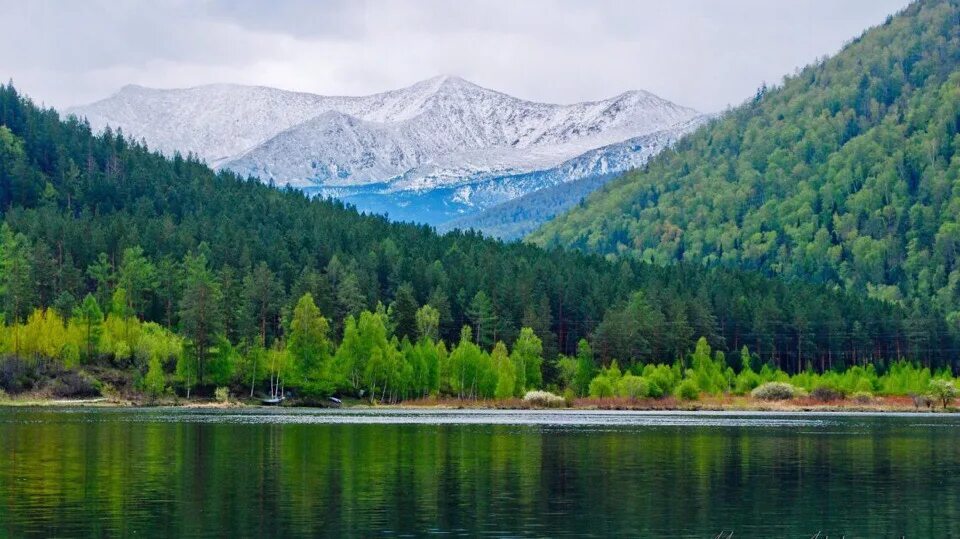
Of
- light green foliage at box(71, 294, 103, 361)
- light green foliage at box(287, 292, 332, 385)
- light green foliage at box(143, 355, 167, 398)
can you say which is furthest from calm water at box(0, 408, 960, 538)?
light green foliage at box(71, 294, 103, 361)

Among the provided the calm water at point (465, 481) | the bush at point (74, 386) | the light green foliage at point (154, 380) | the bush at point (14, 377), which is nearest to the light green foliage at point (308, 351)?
the light green foliage at point (154, 380)

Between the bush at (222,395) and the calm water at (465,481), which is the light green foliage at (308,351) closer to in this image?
the bush at (222,395)

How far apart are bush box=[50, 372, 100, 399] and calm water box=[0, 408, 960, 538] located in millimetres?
56995

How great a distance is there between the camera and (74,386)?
184 meters

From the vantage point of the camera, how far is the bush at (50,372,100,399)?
18275 cm

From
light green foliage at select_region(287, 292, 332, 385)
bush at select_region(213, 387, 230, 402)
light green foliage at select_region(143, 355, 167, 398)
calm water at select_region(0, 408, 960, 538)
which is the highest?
light green foliage at select_region(287, 292, 332, 385)

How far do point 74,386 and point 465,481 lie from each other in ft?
396

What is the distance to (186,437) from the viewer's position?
105 meters

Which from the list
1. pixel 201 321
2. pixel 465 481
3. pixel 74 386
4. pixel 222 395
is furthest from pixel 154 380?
Result: pixel 465 481

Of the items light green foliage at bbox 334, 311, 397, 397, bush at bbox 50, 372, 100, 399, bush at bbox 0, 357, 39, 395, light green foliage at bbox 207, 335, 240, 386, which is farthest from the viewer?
light green foliage at bbox 207, 335, 240, 386

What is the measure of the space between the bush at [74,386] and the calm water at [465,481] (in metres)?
57.0

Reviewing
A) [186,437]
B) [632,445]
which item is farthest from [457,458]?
[186,437]

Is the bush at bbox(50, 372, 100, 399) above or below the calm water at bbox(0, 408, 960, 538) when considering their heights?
above

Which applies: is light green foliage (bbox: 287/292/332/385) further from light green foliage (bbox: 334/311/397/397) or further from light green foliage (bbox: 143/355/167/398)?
light green foliage (bbox: 143/355/167/398)
